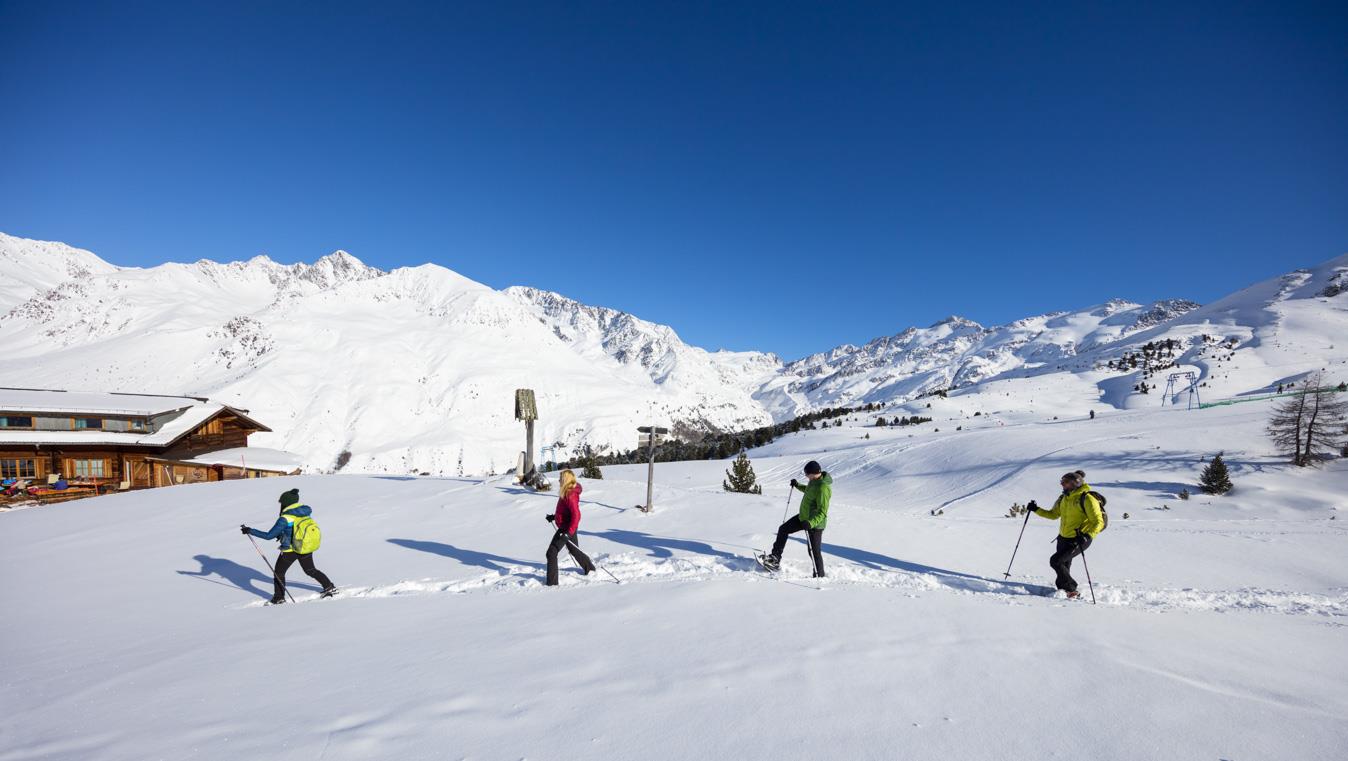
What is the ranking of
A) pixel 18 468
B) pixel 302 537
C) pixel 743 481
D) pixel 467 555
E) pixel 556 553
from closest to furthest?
pixel 556 553, pixel 302 537, pixel 467 555, pixel 743 481, pixel 18 468

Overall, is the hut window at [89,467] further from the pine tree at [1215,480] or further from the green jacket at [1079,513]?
the pine tree at [1215,480]

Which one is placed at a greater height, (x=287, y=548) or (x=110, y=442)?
(x=110, y=442)

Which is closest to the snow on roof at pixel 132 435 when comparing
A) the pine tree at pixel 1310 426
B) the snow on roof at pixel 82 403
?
the snow on roof at pixel 82 403

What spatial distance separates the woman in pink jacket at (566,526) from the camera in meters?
8.62

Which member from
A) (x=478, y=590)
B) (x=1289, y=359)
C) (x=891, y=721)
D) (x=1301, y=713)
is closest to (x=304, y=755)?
(x=891, y=721)

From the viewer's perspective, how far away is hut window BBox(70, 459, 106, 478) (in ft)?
87.5

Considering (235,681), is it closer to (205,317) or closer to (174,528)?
(174,528)

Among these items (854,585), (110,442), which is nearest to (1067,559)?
(854,585)

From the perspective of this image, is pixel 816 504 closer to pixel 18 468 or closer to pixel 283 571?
pixel 283 571

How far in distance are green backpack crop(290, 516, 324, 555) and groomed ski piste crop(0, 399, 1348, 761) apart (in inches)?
36.4

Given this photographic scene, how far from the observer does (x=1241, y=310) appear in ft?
290

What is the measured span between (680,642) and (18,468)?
37660 millimetres

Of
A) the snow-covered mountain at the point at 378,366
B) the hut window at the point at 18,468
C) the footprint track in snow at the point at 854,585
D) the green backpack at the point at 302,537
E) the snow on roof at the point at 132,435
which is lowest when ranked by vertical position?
the footprint track in snow at the point at 854,585

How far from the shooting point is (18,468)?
25.4 meters
